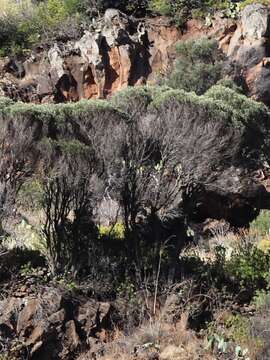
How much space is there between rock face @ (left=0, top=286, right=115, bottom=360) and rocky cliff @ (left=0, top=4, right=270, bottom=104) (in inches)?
554

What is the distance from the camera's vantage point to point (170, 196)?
32.9 ft

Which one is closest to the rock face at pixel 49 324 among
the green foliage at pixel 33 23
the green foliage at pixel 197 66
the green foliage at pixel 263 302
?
the green foliage at pixel 263 302

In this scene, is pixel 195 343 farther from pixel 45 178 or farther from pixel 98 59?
pixel 98 59

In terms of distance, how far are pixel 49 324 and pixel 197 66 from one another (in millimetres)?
13713

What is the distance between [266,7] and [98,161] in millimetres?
15844

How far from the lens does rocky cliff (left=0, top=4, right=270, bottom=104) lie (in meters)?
22.2

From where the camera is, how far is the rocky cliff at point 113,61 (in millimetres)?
22188

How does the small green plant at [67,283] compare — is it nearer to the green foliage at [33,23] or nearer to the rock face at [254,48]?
the rock face at [254,48]

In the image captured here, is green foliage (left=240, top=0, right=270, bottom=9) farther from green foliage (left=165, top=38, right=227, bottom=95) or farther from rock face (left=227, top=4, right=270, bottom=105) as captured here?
green foliage (left=165, top=38, right=227, bottom=95)

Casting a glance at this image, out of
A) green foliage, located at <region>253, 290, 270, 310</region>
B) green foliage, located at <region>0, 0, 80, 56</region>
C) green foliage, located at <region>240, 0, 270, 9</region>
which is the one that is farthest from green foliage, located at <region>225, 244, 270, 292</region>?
green foliage, located at <region>0, 0, 80, 56</region>

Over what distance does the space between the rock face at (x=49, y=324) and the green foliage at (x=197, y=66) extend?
12466 millimetres

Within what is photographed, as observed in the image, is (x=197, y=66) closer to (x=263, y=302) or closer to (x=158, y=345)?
(x=263, y=302)

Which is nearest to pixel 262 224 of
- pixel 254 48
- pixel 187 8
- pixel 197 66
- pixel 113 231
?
pixel 113 231

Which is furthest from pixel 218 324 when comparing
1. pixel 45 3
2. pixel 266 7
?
pixel 45 3
